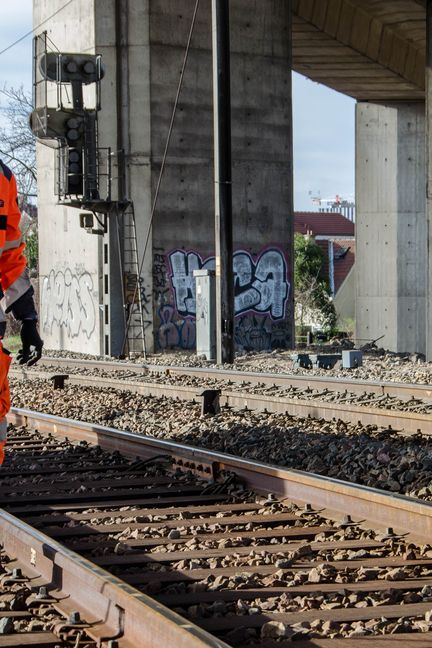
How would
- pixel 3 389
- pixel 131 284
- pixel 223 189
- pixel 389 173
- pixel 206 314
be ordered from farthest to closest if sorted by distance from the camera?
pixel 389 173 < pixel 131 284 < pixel 206 314 < pixel 223 189 < pixel 3 389

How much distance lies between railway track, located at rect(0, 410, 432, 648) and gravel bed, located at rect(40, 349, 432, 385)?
7.21 metres

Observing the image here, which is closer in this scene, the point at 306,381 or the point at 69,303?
the point at 306,381

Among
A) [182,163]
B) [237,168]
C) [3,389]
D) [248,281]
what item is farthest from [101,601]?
[237,168]

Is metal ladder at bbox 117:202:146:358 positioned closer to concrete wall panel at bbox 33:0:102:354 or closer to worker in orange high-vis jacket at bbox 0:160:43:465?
concrete wall panel at bbox 33:0:102:354

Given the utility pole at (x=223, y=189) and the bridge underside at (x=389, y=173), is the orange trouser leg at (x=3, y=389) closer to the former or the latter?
the utility pole at (x=223, y=189)

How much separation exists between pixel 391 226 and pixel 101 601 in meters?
33.3

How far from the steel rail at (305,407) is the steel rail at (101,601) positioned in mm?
5147

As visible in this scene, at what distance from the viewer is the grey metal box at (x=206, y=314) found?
22.9 metres

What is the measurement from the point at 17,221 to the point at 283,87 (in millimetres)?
23803

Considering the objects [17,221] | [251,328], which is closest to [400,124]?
[251,328]

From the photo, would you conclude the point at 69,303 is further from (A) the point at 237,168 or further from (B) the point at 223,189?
(B) the point at 223,189

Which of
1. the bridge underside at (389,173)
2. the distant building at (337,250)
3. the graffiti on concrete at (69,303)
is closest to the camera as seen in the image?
the graffiti on concrete at (69,303)

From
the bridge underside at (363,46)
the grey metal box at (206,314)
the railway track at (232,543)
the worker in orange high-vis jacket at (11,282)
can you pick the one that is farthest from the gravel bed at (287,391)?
the bridge underside at (363,46)

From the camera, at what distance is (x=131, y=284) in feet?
80.3
